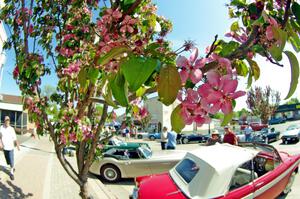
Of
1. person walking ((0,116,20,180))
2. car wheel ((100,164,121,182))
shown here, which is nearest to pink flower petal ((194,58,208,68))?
person walking ((0,116,20,180))

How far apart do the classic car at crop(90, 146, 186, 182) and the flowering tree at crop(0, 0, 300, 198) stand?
208 inches

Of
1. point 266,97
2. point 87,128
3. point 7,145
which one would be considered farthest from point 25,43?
point 266,97

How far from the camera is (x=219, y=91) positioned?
81cm

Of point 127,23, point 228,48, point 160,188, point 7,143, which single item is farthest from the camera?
point 7,143

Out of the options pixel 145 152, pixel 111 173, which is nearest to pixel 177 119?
pixel 145 152

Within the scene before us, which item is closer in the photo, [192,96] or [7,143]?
[192,96]

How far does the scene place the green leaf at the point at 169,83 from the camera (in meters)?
0.79

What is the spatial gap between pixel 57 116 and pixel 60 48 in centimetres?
79

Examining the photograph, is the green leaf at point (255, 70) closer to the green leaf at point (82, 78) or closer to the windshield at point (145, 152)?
the green leaf at point (82, 78)

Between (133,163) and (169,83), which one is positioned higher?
(169,83)

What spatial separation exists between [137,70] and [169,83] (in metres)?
0.12

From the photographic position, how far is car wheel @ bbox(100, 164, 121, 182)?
9.39 metres

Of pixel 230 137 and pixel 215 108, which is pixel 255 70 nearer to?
pixel 215 108

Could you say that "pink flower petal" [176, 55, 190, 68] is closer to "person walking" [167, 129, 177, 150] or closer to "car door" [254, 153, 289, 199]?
"car door" [254, 153, 289, 199]
